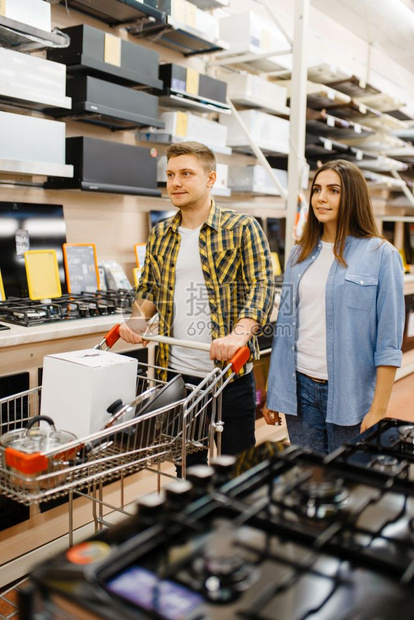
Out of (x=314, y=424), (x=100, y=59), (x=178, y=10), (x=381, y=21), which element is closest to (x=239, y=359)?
(x=314, y=424)

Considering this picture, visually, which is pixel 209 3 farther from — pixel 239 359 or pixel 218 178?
pixel 239 359

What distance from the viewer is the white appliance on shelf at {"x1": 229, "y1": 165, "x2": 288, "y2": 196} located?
13.3 ft

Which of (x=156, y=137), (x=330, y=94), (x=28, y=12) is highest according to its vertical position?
(x=330, y=94)

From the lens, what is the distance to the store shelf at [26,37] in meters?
2.34

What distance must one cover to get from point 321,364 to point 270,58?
110 inches

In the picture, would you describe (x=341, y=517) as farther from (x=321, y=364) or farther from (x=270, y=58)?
(x=270, y=58)

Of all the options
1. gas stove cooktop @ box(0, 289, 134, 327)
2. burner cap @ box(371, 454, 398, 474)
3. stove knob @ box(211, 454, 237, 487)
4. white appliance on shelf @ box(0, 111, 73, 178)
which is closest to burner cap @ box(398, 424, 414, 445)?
burner cap @ box(371, 454, 398, 474)

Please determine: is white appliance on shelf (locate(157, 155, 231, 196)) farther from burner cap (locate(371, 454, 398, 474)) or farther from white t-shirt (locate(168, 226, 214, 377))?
burner cap (locate(371, 454, 398, 474))

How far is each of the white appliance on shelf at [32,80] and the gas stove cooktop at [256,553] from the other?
2097mm

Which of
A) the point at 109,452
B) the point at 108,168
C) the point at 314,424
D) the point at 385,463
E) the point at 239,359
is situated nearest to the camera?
the point at 385,463

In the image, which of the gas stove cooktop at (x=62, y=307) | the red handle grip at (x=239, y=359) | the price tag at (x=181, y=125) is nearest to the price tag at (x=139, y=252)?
the gas stove cooktop at (x=62, y=307)

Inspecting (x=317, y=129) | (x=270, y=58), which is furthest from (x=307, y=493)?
(x=317, y=129)

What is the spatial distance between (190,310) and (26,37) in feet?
4.46

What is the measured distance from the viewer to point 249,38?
12.5ft
